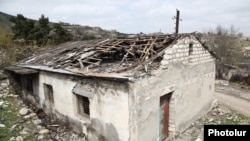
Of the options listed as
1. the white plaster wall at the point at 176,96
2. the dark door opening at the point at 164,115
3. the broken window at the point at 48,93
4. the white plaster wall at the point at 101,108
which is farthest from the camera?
the broken window at the point at 48,93

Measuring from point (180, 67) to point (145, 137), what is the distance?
324 centimetres

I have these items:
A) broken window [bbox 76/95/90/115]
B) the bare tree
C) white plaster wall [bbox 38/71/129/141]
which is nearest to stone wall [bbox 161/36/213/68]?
white plaster wall [bbox 38/71/129/141]

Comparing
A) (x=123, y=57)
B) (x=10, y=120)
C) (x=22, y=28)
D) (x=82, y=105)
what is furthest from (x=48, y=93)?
(x=22, y=28)

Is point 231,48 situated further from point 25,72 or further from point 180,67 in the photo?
point 25,72

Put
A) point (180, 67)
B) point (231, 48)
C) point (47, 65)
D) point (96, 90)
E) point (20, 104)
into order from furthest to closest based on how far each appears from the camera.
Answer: point (231, 48) < point (20, 104) < point (47, 65) < point (180, 67) < point (96, 90)

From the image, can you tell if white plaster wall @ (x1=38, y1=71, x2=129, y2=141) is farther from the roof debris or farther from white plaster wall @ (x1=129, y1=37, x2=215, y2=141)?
the roof debris

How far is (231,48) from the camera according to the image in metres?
24.4

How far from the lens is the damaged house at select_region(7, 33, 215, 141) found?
636cm

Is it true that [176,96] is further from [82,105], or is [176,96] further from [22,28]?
[22,28]

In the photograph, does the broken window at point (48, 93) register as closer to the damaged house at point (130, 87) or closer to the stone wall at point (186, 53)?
the damaged house at point (130, 87)

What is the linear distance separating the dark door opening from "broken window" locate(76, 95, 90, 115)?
2.86 m

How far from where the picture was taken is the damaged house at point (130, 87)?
6.36 m

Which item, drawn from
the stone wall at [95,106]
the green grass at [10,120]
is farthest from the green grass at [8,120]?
the stone wall at [95,106]

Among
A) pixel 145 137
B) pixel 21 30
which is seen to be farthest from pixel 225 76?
pixel 21 30
